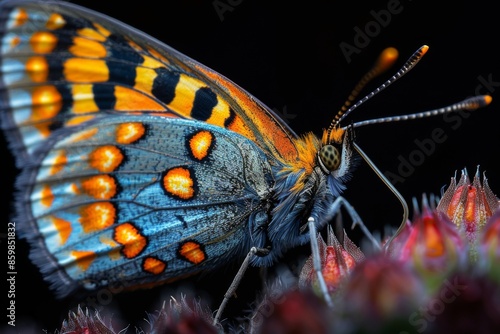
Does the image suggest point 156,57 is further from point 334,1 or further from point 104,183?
point 334,1

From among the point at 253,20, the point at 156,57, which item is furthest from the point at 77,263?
the point at 253,20

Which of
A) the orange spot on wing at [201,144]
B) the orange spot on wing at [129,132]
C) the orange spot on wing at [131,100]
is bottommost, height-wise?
the orange spot on wing at [129,132]

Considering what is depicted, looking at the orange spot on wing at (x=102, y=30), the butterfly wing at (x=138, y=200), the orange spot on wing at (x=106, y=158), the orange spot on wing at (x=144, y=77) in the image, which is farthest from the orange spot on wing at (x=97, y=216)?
the orange spot on wing at (x=102, y=30)

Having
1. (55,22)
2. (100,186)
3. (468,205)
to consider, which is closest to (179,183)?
(100,186)

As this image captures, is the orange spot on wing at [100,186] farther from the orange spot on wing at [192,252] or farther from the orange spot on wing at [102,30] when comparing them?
the orange spot on wing at [102,30]

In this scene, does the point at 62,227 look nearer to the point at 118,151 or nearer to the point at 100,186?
the point at 100,186

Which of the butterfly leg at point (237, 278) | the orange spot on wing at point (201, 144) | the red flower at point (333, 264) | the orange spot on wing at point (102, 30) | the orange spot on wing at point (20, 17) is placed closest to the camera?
the red flower at point (333, 264)
